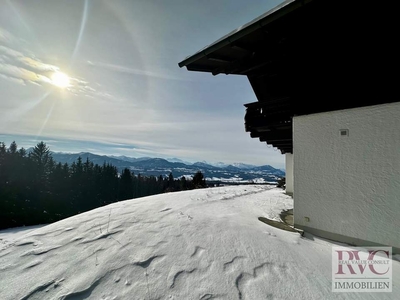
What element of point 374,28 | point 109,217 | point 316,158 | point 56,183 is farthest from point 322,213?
point 56,183

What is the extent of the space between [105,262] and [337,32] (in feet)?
19.3

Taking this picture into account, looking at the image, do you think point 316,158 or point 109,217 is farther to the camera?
point 109,217

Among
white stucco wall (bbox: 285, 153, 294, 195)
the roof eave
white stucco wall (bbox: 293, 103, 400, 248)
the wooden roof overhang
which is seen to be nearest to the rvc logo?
white stucco wall (bbox: 293, 103, 400, 248)

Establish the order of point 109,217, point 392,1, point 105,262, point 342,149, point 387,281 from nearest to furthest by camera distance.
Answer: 1. point 387,281
2. point 105,262
3. point 392,1
4. point 342,149
5. point 109,217

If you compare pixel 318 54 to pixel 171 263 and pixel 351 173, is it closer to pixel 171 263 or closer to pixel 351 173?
pixel 351 173

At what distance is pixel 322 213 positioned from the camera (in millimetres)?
3852

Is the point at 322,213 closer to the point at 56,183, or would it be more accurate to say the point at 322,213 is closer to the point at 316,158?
the point at 316,158

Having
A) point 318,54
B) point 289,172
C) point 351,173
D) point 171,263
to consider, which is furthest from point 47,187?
point 351,173

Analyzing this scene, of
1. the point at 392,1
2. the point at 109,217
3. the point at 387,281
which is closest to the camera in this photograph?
the point at 387,281

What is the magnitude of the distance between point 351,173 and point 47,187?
58826 mm

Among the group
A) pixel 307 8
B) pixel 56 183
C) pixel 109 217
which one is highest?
pixel 307 8

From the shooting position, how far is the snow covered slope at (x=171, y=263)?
2.30 m

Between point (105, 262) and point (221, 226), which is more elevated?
point (221, 226)

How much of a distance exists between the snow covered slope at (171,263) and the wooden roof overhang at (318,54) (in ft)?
9.20
